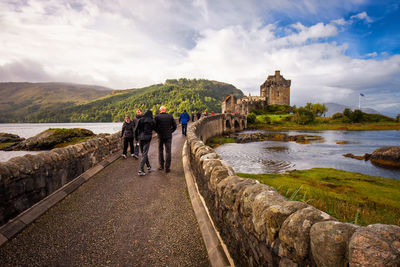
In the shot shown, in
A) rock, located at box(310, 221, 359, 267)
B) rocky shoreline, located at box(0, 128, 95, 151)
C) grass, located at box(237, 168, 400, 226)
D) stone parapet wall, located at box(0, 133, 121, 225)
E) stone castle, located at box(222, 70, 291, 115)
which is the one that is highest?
Answer: stone castle, located at box(222, 70, 291, 115)

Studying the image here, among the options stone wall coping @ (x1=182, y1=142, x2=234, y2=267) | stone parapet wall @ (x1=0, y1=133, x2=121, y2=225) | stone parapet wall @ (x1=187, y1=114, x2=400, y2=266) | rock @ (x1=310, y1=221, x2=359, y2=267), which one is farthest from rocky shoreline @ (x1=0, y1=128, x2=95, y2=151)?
rock @ (x1=310, y1=221, x2=359, y2=267)

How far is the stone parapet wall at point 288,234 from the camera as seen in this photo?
4.45 feet

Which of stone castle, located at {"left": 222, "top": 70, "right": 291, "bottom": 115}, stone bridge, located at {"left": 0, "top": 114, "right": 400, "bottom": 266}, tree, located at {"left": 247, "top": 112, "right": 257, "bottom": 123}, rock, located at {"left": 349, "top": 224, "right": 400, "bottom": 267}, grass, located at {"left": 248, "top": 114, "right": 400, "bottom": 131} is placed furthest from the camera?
stone castle, located at {"left": 222, "top": 70, "right": 291, "bottom": 115}

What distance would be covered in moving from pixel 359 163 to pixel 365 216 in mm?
16665

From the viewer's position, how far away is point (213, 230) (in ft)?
13.2

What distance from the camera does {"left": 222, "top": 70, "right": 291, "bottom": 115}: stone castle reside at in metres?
78.2

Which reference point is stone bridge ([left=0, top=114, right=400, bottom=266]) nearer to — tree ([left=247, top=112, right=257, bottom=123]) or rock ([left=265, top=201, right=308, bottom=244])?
rock ([left=265, top=201, right=308, bottom=244])

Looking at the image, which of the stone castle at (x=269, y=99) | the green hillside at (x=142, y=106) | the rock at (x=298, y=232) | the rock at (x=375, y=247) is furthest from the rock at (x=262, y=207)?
the green hillside at (x=142, y=106)

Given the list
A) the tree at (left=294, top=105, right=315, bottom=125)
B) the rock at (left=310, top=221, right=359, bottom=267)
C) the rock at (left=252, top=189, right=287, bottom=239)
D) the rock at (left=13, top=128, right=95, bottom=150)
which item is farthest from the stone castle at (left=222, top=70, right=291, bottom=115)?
the rock at (left=310, top=221, right=359, bottom=267)

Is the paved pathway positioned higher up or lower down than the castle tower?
lower down

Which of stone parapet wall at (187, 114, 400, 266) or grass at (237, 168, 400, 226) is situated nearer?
stone parapet wall at (187, 114, 400, 266)

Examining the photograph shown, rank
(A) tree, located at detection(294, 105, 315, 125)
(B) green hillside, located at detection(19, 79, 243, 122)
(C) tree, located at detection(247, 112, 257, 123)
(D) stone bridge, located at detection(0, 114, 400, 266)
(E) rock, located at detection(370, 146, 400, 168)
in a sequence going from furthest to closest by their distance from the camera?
(B) green hillside, located at detection(19, 79, 243, 122) < (C) tree, located at detection(247, 112, 257, 123) < (A) tree, located at detection(294, 105, 315, 125) < (E) rock, located at detection(370, 146, 400, 168) < (D) stone bridge, located at detection(0, 114, 400, 266)

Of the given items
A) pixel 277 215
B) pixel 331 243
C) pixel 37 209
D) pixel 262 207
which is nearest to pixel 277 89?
pixel 37 209

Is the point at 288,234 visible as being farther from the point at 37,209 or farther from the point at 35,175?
the point at 35,175
